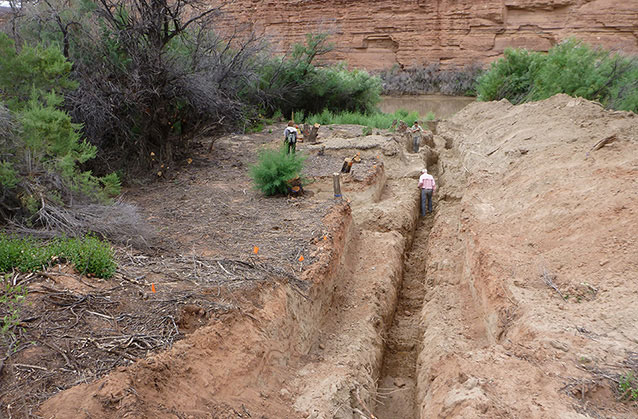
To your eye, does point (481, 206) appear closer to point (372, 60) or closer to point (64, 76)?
point (64, 76)

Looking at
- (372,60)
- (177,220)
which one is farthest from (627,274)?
(372,60)

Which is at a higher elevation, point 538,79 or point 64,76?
point 64,76

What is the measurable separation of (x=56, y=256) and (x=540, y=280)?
5669mm

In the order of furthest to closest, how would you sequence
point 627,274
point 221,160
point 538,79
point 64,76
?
point 538,79
point 221,160
point 64,76
point 627,274

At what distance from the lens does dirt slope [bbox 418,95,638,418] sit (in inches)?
155

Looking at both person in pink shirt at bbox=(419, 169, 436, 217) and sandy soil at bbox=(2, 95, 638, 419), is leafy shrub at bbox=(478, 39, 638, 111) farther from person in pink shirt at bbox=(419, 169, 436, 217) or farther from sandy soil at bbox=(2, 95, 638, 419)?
person in pink shirt at bbox=(419, 169, 436, 217)

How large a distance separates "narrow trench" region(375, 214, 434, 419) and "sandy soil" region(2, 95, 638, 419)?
0.08 feet

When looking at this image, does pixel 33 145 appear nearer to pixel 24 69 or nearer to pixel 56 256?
pixel 24 69

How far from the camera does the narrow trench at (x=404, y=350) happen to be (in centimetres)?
600

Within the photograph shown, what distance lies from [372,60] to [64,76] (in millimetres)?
30052

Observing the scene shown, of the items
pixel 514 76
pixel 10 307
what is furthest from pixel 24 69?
pixel 514 76

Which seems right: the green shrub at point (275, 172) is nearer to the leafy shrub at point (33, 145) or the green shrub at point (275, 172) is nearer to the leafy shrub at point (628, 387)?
the leafy shrub at point (33, 145)

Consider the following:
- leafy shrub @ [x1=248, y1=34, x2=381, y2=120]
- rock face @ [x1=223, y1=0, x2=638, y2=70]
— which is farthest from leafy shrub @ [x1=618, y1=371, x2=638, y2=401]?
rock face @ [x1=223, y1=0, x2=638, y2=70]

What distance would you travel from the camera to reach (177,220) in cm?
792
